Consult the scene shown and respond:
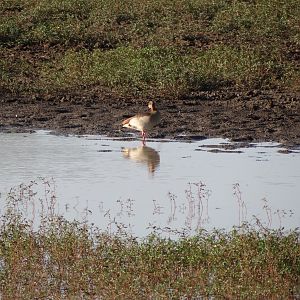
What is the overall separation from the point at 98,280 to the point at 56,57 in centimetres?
1317

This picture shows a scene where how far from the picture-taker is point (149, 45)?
2184 centimetres

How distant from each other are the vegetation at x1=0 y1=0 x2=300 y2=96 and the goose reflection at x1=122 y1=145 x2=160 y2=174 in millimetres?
3540

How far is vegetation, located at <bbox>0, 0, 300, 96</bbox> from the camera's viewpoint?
1891 centimetres

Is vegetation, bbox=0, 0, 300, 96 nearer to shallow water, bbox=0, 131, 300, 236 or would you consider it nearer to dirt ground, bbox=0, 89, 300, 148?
dirt ground, bbox=0, 89, 300, 148

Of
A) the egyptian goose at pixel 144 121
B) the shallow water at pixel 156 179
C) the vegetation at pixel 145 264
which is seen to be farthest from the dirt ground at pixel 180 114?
the vegetation at pixel 145 264

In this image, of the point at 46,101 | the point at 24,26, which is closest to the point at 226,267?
the point at 46,101

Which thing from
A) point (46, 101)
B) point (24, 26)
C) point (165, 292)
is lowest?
point (165, 292)

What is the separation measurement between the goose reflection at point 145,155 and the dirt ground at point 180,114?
0.99m

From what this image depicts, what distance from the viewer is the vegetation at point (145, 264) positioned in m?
8.28

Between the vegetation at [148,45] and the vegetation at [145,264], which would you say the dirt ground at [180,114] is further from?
the vegetation at [145,264]

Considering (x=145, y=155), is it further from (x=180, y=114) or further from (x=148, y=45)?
(x=148, y=45)

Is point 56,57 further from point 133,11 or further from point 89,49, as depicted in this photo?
point 133,11

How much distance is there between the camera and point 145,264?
8.82m

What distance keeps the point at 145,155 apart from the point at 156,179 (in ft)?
5.17
